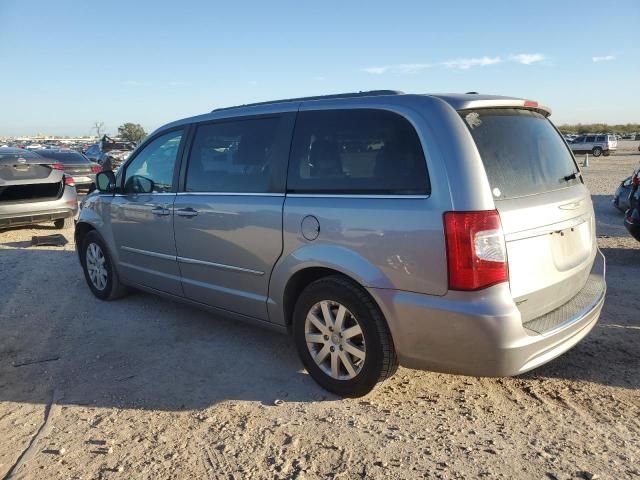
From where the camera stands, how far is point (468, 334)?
273cm

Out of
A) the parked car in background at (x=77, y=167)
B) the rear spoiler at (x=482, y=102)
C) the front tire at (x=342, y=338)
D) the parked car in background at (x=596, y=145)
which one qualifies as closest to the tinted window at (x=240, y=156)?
the front tire at (x=342, y=338)

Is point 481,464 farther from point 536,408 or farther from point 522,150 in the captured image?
point 522,150

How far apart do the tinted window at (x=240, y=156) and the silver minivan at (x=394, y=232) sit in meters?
0.01

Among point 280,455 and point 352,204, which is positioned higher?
point 352,204

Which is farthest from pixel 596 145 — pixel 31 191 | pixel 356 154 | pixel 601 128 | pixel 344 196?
pixel 601 128

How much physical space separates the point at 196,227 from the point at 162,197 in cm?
62

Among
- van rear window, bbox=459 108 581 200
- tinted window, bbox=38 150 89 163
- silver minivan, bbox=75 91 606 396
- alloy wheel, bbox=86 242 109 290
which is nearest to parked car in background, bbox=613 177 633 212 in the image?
silver minivan, bbox=75 91 606 396

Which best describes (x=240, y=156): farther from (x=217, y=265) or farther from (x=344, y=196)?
(x=344, y=196)

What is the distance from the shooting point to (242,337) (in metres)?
4.48

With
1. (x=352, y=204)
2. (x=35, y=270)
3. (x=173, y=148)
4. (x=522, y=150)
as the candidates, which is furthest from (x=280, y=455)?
(x=35, y=270)

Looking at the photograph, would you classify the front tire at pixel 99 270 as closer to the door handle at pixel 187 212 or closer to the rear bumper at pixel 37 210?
the door handle at pixel 187 212

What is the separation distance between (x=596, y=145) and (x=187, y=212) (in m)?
41.7

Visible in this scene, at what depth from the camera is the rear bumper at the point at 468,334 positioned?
106 inches

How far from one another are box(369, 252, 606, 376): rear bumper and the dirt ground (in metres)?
0.41
